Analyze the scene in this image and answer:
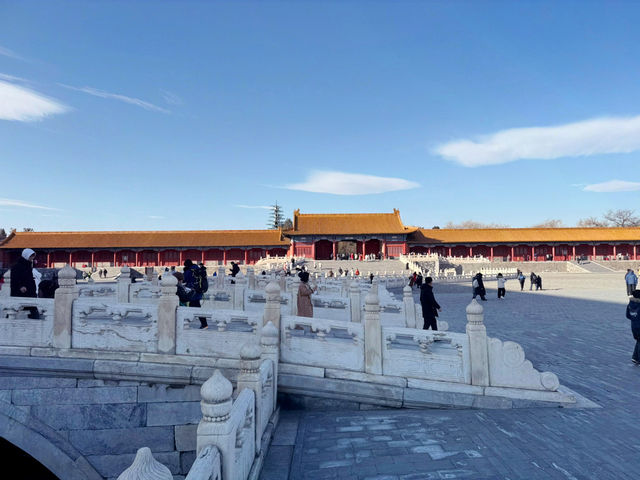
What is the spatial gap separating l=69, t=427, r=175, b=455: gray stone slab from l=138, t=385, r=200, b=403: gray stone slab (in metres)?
0.37

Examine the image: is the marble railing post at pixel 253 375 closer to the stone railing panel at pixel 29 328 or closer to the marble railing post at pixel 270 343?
the marble railing post at pixel 270 343

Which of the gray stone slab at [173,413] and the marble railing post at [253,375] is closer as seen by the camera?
the marble railing post at [253,375]

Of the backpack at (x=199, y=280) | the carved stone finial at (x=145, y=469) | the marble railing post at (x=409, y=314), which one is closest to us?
the carved stone finial at (x=145, y=469)

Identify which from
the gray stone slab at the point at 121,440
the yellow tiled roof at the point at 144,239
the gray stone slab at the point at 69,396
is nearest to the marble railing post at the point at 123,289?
the gray stone slab at the point at 69,396

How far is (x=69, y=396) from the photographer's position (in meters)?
5.23

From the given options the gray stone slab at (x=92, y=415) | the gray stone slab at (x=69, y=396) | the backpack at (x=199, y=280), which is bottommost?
the gray stone slab at (x=92, y=415)

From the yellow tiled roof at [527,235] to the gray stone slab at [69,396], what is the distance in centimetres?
3994

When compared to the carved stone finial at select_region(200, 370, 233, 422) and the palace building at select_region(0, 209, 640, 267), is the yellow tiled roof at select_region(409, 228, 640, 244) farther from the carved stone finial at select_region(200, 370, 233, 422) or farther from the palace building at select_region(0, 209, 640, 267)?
the carved stone finial at select_region(200, 370, 233, 422)

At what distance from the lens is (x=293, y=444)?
384 cm

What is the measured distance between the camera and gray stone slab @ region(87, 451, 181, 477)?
16.5 feet

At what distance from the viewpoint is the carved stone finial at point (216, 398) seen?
7.61 feet

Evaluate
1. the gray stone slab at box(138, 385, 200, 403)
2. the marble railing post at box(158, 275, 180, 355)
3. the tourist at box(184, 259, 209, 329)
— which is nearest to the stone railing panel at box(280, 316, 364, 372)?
the gray stone slab at box(138, 385, 200, 403)

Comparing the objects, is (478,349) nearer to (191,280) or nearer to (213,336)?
(213,336)

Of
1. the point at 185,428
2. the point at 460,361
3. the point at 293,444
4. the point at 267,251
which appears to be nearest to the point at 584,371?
the point at 460,361
